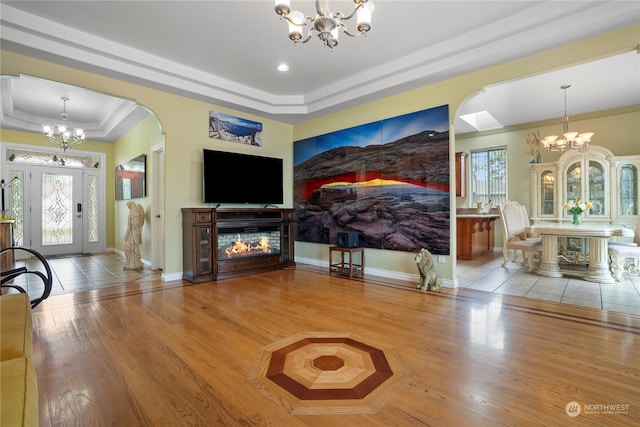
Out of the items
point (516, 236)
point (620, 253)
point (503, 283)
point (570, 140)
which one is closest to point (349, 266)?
point (503, 283)

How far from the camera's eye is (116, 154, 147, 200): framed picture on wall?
18.8 feet

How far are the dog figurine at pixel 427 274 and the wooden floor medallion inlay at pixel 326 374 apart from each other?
6.07 feet

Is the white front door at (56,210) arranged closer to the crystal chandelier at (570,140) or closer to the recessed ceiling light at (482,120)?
the recessed ceiling light at (482,120)

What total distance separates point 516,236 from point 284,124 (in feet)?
16.0

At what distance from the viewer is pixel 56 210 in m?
6.96

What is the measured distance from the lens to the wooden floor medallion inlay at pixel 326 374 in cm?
164

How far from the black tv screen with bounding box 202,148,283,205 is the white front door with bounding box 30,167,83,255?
15.5ft

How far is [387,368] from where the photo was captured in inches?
78.2

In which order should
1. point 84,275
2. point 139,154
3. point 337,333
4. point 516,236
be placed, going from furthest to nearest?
point 139,154 < point 516,236 < point 84,275 < point 337,333

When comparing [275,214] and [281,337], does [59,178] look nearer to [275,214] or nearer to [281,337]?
[275,214]

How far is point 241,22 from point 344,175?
9.11 ft

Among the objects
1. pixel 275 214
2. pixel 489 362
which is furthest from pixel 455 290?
pixel 275 214

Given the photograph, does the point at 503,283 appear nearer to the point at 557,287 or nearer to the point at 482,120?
the point at 557,287

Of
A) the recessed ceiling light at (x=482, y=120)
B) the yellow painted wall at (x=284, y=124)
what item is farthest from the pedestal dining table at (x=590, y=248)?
the recessed ceiling light at (x=482, y=120)
